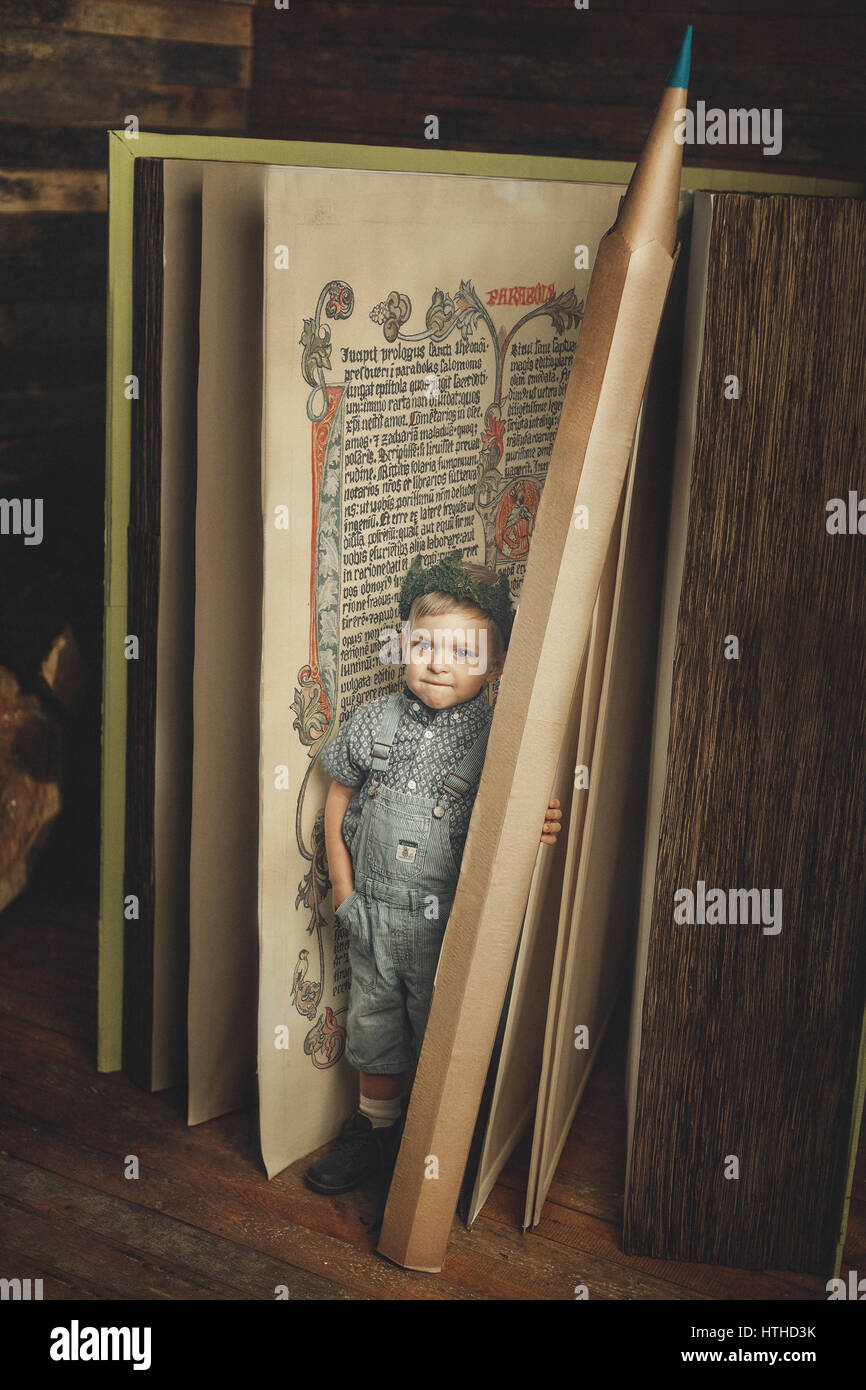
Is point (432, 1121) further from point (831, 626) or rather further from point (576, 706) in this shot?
point (831, 626)

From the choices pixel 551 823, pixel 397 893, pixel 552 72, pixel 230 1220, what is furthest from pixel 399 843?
pixel 552 72

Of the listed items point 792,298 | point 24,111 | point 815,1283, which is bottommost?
point 815,1283

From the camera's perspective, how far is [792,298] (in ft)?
4.24

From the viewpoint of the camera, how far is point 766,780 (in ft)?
4.61

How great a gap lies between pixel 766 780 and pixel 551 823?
26 cm

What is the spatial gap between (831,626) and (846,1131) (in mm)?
616

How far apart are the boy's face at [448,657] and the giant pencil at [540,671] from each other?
151mm

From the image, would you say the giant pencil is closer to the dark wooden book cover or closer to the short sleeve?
the dark wooden book cover

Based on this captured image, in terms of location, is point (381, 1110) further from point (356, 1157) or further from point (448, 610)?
point (448, 610)

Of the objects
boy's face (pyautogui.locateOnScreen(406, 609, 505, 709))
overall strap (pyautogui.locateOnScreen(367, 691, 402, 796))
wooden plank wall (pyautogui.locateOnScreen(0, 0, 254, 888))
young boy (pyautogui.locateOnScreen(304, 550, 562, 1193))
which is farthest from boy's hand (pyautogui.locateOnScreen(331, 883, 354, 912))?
wooden plank wall (pyautogui.locateOnScreen(0, 0, 254, 888))

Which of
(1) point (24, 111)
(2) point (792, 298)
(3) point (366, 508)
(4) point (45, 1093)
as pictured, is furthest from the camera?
(1) point (24, 111)

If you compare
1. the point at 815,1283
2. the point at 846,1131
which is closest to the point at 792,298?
the point at 846,1131

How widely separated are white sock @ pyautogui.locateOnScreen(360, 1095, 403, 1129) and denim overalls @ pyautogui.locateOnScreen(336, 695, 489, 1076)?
12 centimetres

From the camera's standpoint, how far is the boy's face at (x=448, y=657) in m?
1.50
